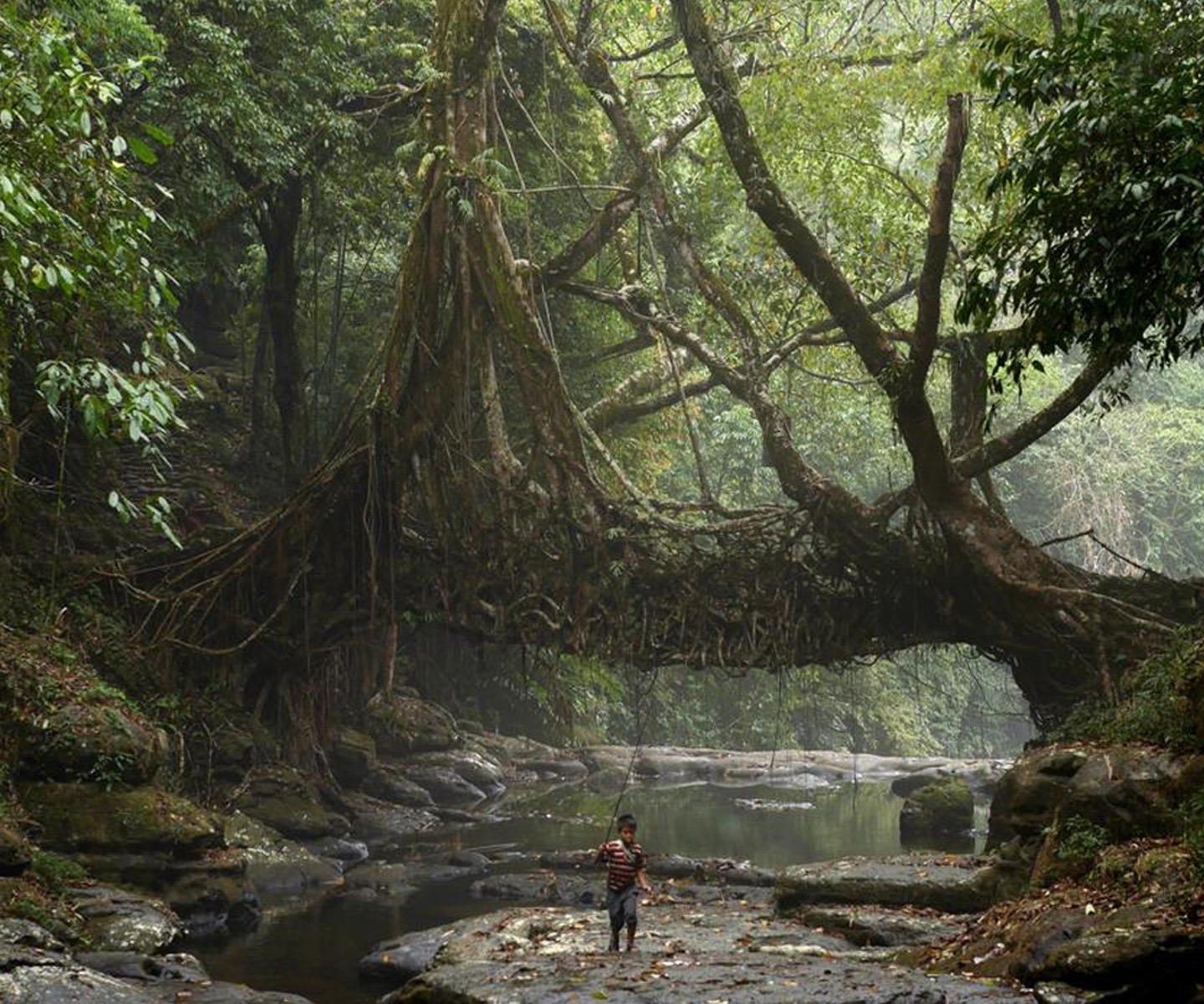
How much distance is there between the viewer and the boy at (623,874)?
29.4 ft

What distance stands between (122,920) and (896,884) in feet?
21.0

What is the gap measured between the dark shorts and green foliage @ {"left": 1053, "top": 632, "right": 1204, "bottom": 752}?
3.90 metres

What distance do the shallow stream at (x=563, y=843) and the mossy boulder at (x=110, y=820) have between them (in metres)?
1.19

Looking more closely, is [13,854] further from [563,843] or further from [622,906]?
[563,843]

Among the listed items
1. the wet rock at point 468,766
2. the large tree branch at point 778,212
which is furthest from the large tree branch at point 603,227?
the wet rock at point 468,766

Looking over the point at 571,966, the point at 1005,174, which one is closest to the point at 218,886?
the point at 571,966

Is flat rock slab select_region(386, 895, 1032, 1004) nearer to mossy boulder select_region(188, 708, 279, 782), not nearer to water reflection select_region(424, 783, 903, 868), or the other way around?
mossy boulder select_region(188, 708, 279, 782)

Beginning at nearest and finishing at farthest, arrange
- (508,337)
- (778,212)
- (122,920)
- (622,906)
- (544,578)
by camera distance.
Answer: (622,906)
(122,920)
(778,212)
(508,337)
(544,578)

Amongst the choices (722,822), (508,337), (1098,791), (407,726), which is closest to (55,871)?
(508,337)

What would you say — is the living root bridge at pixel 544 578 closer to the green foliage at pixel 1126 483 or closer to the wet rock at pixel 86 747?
the wet rock at pixel 86 747

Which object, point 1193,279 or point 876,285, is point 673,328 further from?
point 1193,279

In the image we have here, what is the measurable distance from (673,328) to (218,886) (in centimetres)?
790

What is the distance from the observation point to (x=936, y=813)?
20.5m

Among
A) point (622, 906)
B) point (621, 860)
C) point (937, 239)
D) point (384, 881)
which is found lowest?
point (384, 881)
